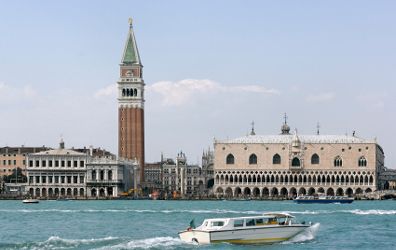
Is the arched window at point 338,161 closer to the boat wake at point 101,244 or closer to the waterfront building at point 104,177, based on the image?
the waterfront building at point 104,177

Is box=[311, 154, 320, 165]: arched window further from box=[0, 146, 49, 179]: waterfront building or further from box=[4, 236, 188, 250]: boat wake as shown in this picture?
box=[4, 236, 188, 250]: boat wake

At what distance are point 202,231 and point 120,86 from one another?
11190 cm

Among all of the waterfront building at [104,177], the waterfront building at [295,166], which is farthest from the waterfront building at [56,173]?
the waterfront building at [295,166]

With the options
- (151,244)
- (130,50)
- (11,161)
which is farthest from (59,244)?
(11,161)

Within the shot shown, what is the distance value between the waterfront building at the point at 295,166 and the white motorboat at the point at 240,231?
92.6 metres

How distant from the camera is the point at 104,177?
14300 cm

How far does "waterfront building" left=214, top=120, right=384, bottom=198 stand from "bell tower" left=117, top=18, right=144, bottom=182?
50.2 feet

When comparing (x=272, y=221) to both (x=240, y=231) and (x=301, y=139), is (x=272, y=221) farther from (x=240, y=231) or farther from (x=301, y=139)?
(x=301, y=139)

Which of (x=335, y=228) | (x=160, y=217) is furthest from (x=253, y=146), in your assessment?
(x=335, y=228)

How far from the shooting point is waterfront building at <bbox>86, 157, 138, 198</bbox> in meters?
143

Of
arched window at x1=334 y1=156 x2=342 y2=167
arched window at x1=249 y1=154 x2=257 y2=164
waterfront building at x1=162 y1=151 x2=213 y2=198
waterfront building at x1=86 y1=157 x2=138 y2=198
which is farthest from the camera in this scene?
waterfront building at x1=162 y1=151 x2=213 y2=198

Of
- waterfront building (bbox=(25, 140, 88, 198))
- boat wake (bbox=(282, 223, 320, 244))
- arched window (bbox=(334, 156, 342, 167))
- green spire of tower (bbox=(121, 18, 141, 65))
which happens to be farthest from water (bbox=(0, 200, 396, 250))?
green spire of tower (bbox=(121, 18, 141, 65))

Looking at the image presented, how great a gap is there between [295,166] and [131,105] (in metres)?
27.3

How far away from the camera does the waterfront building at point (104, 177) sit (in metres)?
143
